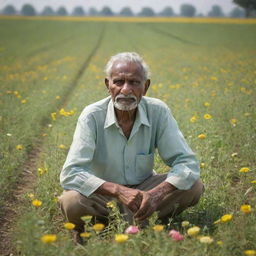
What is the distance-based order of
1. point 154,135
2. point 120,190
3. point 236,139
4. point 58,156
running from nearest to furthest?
point 120,190 → point 154,135 → point 58,156 → point 236,139

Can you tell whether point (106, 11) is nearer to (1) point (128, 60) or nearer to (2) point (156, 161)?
(2) point (156, 161)

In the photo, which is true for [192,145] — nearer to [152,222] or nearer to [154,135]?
[154,135]

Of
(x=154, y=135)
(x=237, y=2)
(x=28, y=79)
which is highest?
(x=237, y=2)

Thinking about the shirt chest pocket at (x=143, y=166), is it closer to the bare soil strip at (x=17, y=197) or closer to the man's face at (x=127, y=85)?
the man's face at (x=127, y=85)

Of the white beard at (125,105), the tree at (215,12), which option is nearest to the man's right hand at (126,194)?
the white beard at (125,105)

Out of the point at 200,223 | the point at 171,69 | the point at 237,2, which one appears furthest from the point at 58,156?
the point at 237,2

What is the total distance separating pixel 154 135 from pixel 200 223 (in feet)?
2.73

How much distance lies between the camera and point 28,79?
11102 mm

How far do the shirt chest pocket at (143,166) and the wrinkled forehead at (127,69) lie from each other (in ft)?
2.25

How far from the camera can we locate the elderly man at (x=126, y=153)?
3105mm

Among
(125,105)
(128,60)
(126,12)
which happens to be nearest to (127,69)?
(128,60)

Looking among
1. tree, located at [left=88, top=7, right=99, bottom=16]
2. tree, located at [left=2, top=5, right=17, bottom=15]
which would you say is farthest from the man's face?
tree, located at [left=88, top=7, right=99, bottom=16]

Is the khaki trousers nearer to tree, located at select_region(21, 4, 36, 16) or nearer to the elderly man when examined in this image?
the elderly man

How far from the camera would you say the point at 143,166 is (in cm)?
342
